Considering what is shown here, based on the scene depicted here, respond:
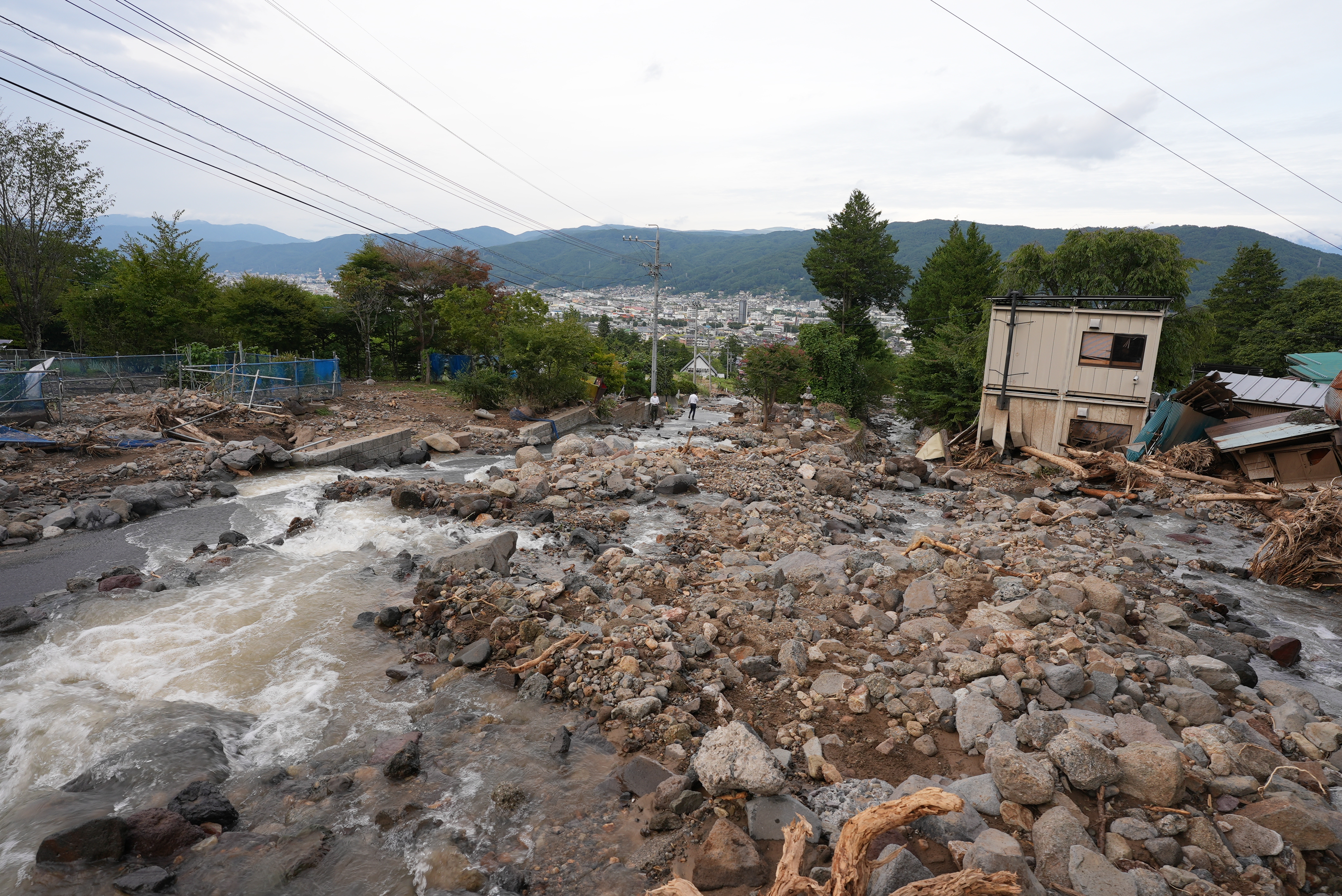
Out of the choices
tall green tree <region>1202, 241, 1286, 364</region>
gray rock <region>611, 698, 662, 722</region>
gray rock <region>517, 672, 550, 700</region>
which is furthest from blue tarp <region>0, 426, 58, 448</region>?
tall green tree <region>1202, 241, 1286, 364</region>

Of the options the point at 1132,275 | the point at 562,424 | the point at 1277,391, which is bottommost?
the point at 562,424

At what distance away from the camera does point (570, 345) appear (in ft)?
80.8

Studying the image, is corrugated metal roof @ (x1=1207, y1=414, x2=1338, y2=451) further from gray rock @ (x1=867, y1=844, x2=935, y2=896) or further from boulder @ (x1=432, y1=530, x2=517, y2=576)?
boulder @ (x1=432, y1=530, x2=517, y2=576)

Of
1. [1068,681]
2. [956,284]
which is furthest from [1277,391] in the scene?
[1068,681]

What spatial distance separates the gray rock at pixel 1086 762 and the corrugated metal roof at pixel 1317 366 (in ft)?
74.0

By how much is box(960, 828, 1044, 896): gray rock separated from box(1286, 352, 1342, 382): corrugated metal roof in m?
23.8

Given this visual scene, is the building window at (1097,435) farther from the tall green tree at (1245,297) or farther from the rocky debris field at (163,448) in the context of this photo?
the tall green tree at (1245,297)

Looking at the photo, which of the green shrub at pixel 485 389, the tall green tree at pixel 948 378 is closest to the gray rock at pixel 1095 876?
the tall green tree at pixel 948 378

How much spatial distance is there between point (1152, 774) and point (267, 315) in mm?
31780

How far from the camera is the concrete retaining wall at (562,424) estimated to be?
71.4 ft

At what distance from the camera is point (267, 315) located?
88.6 feet

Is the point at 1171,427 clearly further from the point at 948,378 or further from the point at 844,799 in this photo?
the point at 844,799

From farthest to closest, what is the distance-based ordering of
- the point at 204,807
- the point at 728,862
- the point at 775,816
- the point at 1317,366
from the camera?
1. the point at 1317,366
2. the point at 204,807
3. the point at 775,816
4. the point at 728,862

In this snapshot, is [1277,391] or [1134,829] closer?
[1134,829]
